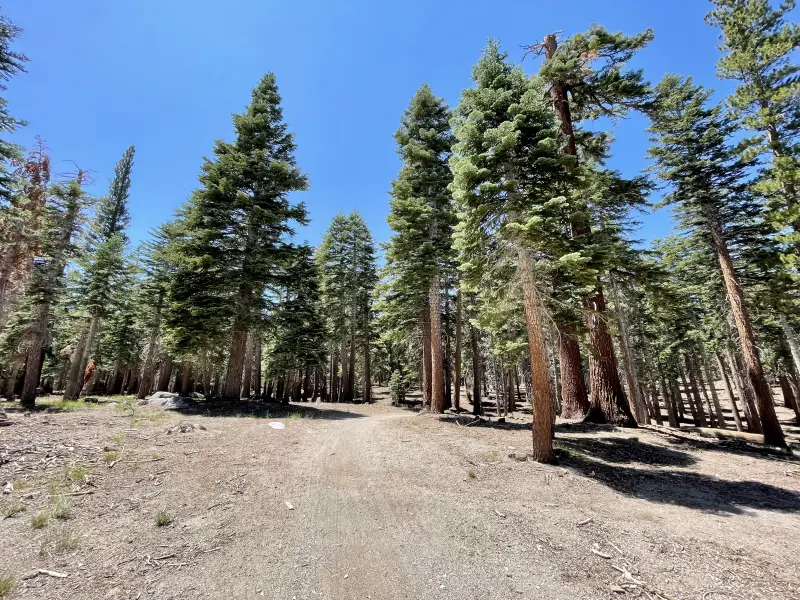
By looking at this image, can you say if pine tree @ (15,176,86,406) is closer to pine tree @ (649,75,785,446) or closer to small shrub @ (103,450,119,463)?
small shrub @ (103,450,119,463)

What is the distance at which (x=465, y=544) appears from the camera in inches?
193

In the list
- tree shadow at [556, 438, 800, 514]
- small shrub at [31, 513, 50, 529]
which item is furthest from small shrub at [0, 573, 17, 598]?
tree shadow at [556, 438, 800, 514]

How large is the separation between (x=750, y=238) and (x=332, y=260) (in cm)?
2738

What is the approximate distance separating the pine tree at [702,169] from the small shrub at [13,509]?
23.0 meters

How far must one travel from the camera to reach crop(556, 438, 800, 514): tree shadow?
22.7 feet

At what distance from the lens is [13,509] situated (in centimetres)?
485

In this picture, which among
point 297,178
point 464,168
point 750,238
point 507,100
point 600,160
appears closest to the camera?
point 464,168

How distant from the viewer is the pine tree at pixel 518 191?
8.62 m

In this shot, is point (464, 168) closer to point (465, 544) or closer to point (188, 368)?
point (465, 544)

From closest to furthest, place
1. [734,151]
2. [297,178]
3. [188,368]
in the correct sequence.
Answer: [734,151] → [297,178] → [188,368]

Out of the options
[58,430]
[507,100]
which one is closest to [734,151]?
[507,100]

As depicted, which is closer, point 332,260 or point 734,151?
point 734,151

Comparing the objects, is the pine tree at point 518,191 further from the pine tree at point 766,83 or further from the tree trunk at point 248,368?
the tree trunk at point 248,368

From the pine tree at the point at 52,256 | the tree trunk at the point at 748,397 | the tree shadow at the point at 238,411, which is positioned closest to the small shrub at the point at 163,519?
the tree shadow at the point at 238,411
